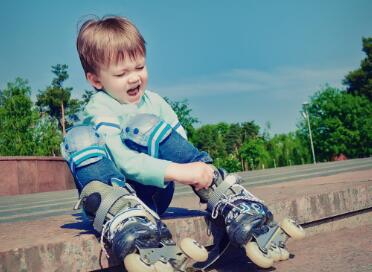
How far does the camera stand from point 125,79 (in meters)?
2.06

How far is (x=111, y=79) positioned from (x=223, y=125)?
62.2 m

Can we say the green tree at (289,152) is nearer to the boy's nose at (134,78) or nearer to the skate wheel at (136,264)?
the boy's nose at (134,78)

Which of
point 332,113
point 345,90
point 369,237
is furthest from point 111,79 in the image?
point 345,90

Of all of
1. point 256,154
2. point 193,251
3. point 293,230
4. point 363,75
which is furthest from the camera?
point 256,154

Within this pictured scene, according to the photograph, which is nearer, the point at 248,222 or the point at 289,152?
the point at 248,222

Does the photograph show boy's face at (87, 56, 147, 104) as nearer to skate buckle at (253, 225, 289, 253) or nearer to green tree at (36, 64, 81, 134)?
skate buckle at (253, 225, 289, 253)

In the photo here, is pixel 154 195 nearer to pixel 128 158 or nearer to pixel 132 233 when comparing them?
pixel 128 158

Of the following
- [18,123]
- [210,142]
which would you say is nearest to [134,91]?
[18,123]

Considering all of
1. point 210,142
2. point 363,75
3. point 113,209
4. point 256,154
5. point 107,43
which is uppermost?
point 363,75

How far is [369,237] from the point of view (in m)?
2.31

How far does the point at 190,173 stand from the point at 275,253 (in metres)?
0.46

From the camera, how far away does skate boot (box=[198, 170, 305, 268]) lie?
5.45ft

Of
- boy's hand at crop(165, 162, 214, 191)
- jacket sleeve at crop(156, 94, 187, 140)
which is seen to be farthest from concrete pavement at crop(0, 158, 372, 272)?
jacket sleeve at crop(156, 94, 187, 140)

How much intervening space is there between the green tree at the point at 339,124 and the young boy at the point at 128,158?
37293mm
